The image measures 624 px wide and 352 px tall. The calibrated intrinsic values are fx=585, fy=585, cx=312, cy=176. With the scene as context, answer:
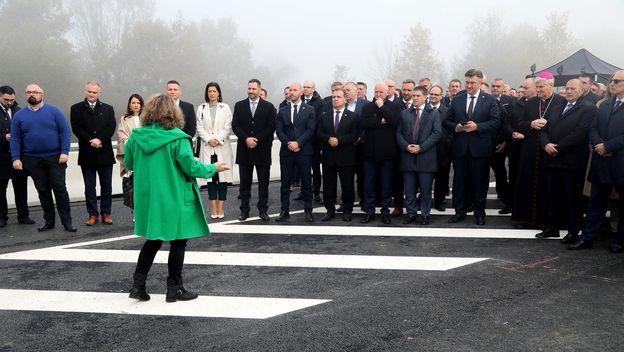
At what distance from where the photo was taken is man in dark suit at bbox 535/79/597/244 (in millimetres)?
7312

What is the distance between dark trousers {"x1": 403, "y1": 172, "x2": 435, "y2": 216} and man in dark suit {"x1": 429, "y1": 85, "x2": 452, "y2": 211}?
3.61ft

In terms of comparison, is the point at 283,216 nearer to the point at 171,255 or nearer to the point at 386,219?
the point at 386,219

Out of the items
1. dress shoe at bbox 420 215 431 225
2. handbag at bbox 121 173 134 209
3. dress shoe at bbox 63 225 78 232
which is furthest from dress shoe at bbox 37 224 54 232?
dress shoe at bbox 420 215 431 225

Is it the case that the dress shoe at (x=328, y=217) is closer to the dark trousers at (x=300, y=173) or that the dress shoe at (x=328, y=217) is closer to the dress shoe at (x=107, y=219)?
the dark trousers at (x=300, y=173)

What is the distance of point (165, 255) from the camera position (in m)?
7.02

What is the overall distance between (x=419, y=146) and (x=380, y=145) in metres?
0.59

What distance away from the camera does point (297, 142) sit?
29.6ft

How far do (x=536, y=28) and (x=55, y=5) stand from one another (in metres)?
62.7

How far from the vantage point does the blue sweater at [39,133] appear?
27.5 feet

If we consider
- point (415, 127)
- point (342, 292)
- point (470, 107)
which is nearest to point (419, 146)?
point (415, 127)

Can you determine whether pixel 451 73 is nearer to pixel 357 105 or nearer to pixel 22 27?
pixel 22 27

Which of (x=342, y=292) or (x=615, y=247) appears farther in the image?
(x=615, y=247)

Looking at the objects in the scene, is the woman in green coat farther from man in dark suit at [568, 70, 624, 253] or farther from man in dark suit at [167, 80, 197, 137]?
man in dark suit at [568, 70, 624, 253]

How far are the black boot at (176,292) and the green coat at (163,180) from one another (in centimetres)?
49
